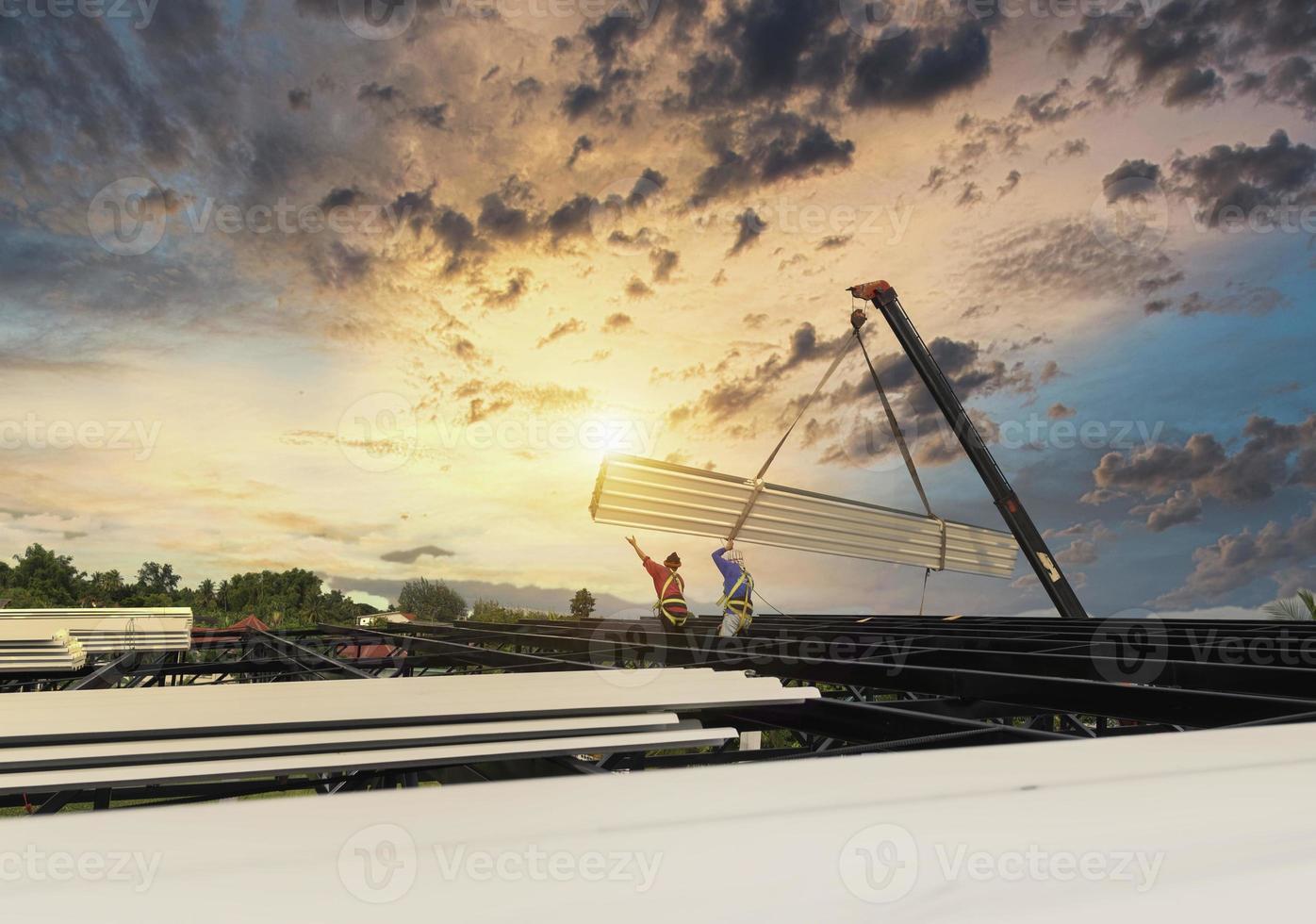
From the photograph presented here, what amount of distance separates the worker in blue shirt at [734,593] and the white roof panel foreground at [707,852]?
41.0 ft

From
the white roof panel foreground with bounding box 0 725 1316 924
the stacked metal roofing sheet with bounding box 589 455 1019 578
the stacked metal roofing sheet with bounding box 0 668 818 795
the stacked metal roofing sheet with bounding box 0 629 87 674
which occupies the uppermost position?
the stacked metal roofing sheet with bounding box 589 455 1019 578

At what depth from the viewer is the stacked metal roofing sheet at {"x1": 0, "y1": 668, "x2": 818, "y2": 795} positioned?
2.51 metres

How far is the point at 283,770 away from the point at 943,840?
210cm

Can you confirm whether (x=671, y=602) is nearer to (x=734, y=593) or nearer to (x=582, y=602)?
(x=734, y=593)

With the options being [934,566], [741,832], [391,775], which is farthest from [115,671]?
[934,566]

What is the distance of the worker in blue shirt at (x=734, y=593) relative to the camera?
45.5 feet

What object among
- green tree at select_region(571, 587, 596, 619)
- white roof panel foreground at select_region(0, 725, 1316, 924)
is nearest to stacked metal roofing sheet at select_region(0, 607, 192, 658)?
white roof panel foreground at select_region(0, 725, 1316, 924)

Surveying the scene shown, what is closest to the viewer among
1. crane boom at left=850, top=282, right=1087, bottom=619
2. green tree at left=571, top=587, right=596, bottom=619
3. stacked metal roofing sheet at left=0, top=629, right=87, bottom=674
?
stacked metal roofing sheet at left=0, top=629, right=87, bottom=674

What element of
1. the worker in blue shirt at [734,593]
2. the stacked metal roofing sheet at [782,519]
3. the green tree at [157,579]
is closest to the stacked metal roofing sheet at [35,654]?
the stacked metal roofing sheet at [782,519]

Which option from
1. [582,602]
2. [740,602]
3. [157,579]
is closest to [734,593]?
[740,602]

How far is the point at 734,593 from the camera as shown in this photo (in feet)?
46.2

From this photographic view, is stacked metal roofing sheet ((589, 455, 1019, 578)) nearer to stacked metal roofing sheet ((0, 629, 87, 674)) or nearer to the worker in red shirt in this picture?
the worker in red shirt

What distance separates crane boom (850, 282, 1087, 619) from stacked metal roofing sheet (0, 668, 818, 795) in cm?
1817

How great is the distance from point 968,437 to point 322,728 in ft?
66.5
